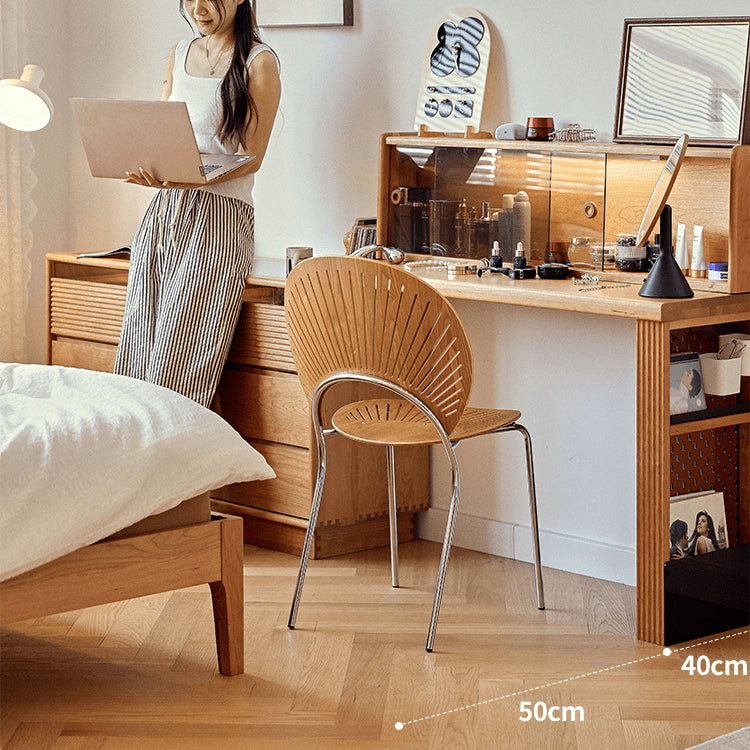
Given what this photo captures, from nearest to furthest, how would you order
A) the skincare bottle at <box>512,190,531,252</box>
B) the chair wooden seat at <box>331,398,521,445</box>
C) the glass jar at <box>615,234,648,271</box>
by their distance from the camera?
the chair wooden seat at <box>331,398,521,445</box> → the glass jar at <box>615,234,648,271</box> → the skincare bottle at <box>512,190,531,252</box>

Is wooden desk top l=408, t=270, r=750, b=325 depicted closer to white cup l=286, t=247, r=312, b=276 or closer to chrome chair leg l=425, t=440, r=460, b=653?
chrome chair leg l=425, t=440, r=460, b=653

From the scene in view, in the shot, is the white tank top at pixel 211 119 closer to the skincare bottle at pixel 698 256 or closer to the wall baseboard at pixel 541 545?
the wall baseboard at pixel 541 545

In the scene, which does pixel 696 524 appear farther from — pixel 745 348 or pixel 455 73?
pixel 455 73

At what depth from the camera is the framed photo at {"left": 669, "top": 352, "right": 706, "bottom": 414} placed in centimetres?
284

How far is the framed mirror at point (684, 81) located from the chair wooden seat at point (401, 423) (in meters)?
0.78

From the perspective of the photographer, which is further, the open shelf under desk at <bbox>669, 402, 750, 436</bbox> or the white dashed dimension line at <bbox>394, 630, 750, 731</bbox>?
the open shelf under desk at <bbox>669, 402, 750, 436</bbox>

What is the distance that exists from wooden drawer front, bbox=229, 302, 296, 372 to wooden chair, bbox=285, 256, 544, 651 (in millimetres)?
588

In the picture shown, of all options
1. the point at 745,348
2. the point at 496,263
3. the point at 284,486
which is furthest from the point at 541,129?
the point at 284,486

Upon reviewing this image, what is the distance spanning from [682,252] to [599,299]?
36cm

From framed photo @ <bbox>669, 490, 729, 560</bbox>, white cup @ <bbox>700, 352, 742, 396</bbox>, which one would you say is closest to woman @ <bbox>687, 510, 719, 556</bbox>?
framed photo @ <bbox>669, 490, 729, 560</bbox>

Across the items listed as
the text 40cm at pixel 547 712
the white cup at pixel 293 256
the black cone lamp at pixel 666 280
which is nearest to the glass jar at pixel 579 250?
the black cone lamp at pixel 666 280

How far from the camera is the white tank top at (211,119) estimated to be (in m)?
3.60

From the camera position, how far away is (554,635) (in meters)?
2.88

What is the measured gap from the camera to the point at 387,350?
2686 mm
